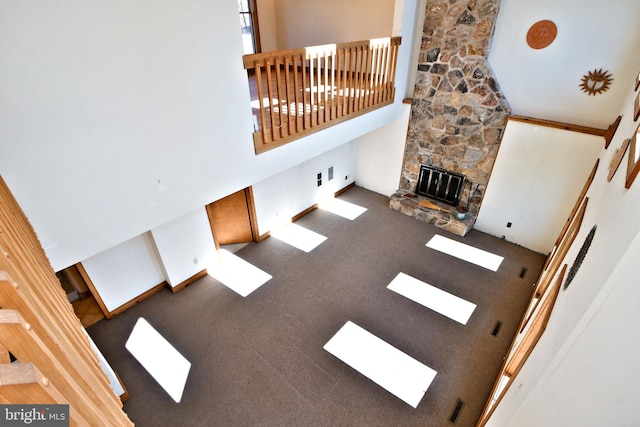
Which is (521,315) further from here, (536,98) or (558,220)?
(536,98)

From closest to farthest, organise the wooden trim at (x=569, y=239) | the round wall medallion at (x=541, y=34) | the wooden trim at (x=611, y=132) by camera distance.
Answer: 1. the wooden trim at (x=569, y=239)
2. the wooden trim at (x=611, y=132)
3. the round wall medallion at (x=541, y=34)

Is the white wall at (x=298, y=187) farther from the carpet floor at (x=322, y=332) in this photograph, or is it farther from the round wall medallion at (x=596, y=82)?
the round wall medallion at (x=596, y=82)

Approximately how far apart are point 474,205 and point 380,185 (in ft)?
7.33

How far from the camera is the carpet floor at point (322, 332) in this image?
360 cm

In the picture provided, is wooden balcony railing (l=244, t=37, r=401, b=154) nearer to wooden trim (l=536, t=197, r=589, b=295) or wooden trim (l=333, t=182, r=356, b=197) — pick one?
wooden trim (l=333, t=182, r=356, b=197)

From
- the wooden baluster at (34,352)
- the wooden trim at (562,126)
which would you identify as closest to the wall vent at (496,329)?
the wooden trim at (562,126)

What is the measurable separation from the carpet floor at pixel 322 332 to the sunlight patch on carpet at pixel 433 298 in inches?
3.9

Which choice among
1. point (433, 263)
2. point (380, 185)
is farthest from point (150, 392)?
point (380, 185)

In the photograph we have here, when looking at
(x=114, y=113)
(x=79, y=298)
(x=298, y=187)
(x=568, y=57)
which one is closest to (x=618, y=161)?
(x=568, y=57)

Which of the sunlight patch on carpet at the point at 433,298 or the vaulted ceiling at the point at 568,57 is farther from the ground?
the vaulted ceiling at the point at 568,57

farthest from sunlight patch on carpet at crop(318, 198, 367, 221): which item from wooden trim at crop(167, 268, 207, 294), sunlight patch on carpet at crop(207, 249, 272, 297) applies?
wooden trim at crop(167, 268, 207, 294)

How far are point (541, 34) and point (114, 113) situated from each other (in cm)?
568

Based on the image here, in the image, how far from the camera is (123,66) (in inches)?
96.8

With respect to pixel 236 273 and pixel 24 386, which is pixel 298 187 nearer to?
pixel 236 273
